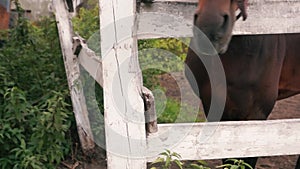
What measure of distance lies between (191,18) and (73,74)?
5.30 feet

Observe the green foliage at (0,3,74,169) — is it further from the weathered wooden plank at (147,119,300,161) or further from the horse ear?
the horse ear

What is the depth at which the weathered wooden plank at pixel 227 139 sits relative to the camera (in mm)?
2133

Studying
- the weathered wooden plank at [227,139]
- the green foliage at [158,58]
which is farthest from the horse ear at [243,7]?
the green foliage at [158,58]

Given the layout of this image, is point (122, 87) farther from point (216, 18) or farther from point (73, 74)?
point (73, 74)

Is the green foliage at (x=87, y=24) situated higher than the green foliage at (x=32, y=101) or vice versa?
the green foliage at (x=87, y=24)

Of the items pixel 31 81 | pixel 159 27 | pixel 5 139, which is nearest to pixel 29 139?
pixel 5 139

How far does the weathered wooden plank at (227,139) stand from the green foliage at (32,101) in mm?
1069

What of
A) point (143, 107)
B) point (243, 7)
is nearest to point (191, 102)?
point (243, 7)

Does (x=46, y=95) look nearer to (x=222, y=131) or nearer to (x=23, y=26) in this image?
(x=23, y=26)

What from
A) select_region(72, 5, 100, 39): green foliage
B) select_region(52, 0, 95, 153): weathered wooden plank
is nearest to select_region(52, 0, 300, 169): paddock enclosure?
select_region(52, 0, 95, 153): weathered wooden plank

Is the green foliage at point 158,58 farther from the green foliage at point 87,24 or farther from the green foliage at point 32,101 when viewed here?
the green foliage at point 32,101

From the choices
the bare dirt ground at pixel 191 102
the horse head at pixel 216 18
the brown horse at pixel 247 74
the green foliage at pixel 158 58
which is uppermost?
the horse head at pixel 216 18

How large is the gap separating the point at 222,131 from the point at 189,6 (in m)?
0.54

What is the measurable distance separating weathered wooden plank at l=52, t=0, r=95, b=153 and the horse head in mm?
1590
